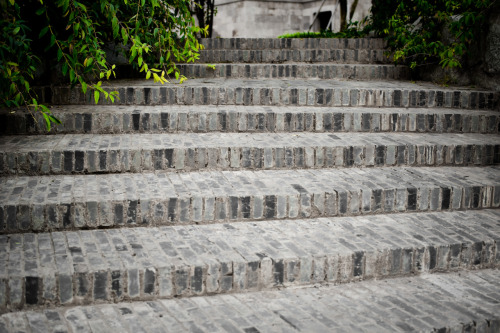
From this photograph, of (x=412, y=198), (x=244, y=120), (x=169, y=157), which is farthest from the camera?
(x=244, y=120)

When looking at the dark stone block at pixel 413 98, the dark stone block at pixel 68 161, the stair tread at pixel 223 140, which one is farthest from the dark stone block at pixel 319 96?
the dark stone block at pixel 68 161

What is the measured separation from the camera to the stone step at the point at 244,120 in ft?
14.9

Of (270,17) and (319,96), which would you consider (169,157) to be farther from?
(270,17)

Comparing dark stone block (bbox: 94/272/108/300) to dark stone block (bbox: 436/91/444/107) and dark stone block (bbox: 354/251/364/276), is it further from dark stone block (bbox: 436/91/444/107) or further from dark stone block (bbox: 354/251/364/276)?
dark stone block (bbox: 436/91/444/107)

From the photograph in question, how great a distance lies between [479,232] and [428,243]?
49 centimetres

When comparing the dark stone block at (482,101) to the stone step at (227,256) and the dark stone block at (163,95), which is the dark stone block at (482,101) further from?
the dark stone block at (163,95)

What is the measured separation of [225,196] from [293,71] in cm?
324

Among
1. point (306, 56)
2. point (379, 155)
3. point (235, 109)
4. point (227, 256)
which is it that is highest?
point (306, 56)

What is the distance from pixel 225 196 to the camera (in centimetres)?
360

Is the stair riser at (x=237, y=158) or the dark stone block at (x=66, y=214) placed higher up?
the stair riser at (x=237, y=158)

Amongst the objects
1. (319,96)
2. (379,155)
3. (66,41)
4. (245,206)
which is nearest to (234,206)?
(245,206)

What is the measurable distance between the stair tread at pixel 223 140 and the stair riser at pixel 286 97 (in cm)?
64

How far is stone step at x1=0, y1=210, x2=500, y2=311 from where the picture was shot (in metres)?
2.83

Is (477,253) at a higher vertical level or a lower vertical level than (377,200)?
lower
